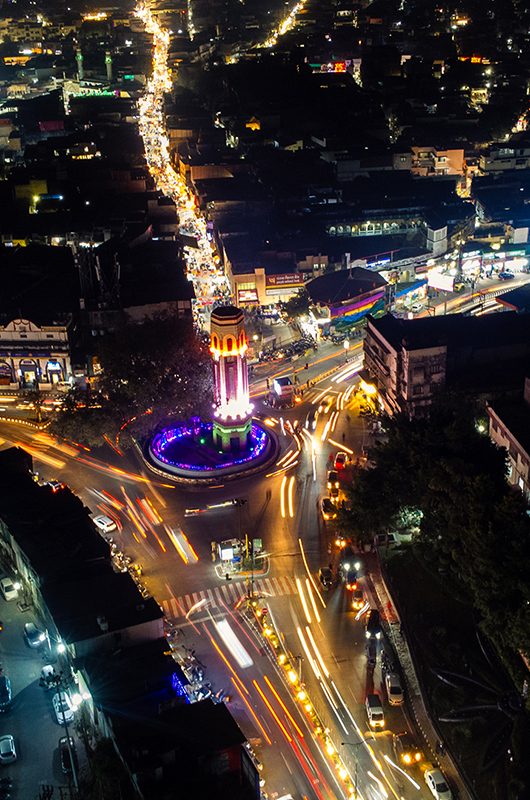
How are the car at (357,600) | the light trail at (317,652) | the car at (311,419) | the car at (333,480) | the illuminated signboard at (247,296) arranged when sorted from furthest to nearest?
the illuminated signboard at (247,296) → the car at (311,419) → the car at (333,480) → the car at (357,600) → the light trail at (317,652)

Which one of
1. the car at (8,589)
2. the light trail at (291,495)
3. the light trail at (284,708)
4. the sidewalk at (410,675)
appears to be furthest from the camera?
the light trail at (291,495)

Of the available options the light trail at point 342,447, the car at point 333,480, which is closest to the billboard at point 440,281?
the light trail at point 342,447

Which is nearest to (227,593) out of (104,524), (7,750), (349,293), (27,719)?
(104,524)

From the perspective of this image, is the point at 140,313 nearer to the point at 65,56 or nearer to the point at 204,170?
the point at 204,170

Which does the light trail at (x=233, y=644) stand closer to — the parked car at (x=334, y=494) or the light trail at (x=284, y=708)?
the light trail at (x=284, y=708)

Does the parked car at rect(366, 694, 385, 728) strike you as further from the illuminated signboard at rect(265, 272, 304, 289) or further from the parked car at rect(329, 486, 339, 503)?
the illuminated signboard at rect(265, 272, 304, 289)

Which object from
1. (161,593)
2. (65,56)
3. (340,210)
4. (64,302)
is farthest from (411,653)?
(65,56)

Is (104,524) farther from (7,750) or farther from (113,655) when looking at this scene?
(7,750)
